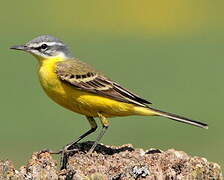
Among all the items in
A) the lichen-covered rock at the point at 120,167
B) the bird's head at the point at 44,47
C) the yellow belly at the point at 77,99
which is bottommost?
the lichen-covered rock at the point at 120,167

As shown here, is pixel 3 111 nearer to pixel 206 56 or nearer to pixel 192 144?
pixel 192 144

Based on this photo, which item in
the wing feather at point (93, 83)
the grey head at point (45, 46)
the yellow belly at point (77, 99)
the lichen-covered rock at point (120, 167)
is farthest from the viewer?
the grey head at point (45, 46)

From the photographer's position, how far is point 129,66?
31078 millimetres

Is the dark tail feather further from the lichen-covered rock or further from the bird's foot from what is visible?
the bird's foot

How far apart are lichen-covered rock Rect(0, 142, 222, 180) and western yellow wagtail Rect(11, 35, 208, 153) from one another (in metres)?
1.56

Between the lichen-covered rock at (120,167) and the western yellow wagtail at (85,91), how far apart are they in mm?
1560

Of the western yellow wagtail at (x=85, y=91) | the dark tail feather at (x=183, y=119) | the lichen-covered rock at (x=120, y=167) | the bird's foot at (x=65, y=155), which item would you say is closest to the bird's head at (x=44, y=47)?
the western yellow wagtail at (x=85, y=91)

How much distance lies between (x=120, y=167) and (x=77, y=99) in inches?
91.3

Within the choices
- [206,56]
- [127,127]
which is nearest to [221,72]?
[206,56]

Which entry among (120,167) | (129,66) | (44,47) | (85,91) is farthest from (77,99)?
(129,66)

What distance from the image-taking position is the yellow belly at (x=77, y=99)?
11062 mm

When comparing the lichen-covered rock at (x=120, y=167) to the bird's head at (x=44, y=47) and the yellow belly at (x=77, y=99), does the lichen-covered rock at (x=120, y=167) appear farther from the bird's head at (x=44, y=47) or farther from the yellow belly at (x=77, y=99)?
the bird's head at (x=44, y=47)

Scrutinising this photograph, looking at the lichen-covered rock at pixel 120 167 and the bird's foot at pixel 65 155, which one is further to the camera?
the bird's foot at pixel 65 155

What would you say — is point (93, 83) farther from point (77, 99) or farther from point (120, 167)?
point (120, 167)
